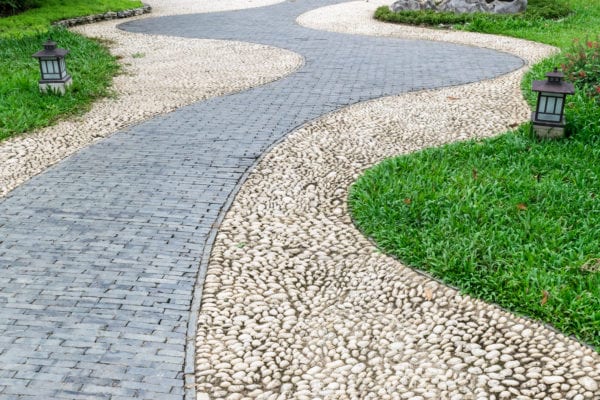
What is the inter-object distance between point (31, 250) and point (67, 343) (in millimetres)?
1366

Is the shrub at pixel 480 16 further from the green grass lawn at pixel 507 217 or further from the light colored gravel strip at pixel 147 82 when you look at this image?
the green grass lawn at pixel 507 217

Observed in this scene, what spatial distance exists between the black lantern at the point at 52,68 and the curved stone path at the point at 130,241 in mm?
1821

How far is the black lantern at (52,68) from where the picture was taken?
29.0 feet

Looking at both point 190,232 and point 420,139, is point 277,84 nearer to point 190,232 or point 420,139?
point 420,139

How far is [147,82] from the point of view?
10383mm

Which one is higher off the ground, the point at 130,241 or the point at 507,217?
the point at 507,217

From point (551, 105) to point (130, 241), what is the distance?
4544 millimetres

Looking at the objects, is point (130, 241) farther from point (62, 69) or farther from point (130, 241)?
point (62, 69)

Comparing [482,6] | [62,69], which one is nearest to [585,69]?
[62,69]

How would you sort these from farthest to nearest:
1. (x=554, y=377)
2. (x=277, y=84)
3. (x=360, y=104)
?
1. (x=277, y=84)
2. (x=360, y=104)
3. (x=554, y=377)

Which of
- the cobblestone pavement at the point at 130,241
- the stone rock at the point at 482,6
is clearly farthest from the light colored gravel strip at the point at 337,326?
the stone rock at the point at 482,6

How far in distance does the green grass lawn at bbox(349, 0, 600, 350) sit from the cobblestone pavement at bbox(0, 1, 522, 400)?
1544 millimetres

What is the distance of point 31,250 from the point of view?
5.02 m

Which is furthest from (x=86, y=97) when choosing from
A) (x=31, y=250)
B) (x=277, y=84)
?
(x=31, y=250)
